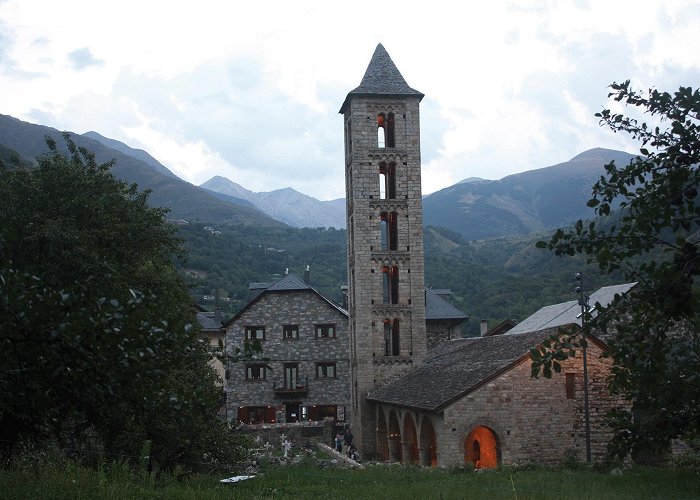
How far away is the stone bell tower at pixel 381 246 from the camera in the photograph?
4134 centimetres

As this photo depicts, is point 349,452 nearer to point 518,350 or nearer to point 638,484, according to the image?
point 518,350

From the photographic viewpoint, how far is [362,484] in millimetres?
20375

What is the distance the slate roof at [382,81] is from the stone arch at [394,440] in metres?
16.2

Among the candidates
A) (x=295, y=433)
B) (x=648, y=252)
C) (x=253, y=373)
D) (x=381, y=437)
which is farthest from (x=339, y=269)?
(x=648, y=252)

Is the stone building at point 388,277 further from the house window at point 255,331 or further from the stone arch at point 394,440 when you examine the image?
the house window at point 255,331

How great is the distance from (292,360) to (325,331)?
282 cm

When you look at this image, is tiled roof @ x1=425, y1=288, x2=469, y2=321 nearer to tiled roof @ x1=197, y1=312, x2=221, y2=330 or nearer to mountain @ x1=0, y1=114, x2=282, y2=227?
tiled roof @ x1=197, y1=312, x2=221, y2=330

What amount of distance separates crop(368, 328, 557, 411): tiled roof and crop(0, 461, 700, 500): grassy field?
437 centimetres

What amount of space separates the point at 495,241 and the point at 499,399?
154468 millimetres

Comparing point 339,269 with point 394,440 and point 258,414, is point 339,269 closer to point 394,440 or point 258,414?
point 258,414

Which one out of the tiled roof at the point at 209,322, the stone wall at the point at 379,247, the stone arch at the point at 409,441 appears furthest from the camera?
the tiled roof at the point at 209,322

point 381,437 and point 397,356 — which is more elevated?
point 397,356

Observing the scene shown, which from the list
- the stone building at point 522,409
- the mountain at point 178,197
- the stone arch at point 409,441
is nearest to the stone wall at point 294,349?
the stone arch at point 409,441

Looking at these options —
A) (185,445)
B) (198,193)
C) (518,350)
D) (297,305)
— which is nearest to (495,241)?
(198,193)
